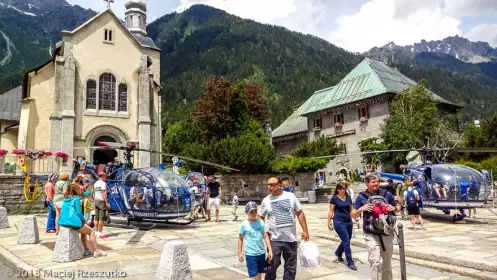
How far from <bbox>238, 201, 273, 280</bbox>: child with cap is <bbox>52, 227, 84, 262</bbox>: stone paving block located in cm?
415

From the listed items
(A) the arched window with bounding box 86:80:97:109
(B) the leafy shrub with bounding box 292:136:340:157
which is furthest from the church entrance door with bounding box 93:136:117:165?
(B) the leafy shrub with bounding box 292:136:340:157

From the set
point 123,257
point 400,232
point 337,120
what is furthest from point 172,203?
point 337,120

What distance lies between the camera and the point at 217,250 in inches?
364

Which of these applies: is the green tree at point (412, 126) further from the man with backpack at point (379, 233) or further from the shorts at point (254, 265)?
the shorts at point (254, 265)

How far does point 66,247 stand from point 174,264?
327 centimetres

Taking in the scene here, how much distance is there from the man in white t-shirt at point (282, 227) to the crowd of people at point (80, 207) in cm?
411

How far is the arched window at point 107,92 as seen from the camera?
27.3 meters

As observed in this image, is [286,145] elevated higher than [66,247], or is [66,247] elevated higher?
[286,145]

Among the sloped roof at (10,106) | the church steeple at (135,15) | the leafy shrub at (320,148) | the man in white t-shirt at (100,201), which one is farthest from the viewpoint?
the church steeple at (135,15)

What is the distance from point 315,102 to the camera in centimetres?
4672

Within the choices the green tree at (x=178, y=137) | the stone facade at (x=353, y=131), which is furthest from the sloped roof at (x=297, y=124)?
the green tree at (x=178, y=137)

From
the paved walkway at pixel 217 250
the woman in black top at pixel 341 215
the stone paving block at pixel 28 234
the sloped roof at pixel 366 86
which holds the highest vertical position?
the sloped roof at pixel 366 86

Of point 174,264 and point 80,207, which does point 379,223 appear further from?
point 80,207

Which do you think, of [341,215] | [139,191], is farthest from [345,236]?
[139,191]
